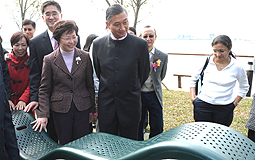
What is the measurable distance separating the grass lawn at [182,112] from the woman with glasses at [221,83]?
5.96ft

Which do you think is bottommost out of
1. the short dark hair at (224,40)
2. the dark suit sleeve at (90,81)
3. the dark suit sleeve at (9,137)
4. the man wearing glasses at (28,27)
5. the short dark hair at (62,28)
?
the dark suit sleeve at (9,137)

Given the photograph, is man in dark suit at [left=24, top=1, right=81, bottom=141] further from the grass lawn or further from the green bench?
the grass lawn

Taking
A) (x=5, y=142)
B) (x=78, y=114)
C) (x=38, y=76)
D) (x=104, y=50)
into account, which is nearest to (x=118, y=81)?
(x=104, y=50)

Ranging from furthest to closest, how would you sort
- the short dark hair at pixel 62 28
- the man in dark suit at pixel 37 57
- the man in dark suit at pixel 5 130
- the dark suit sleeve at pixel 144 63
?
the man in dark suit at pixel 37 57, the dark suit sleeve at pixel 144 63, the short dark hair at pixel 62 28, the man in dark suit at pixel 5 130

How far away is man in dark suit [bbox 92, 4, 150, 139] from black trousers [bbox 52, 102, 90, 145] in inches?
8.2

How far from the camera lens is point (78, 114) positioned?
2498mm

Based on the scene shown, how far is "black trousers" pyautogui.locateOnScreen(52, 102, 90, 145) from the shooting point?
96.8 inches

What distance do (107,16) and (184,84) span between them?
303 inches

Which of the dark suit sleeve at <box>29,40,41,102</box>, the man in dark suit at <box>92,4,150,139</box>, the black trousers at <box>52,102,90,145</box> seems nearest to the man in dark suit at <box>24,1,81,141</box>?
the dark suit sleeve at <box>29,40,41,102</box>

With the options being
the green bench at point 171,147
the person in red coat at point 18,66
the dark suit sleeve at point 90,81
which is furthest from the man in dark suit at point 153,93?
the person in red coat at point 18,66

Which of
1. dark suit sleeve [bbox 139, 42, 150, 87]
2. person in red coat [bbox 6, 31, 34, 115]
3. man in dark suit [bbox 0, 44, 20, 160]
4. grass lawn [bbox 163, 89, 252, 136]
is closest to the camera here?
man in dark suit [bbox 0, 44, 20, 160]

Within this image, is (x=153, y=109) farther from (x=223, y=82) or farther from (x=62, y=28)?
(x=62, y=28)

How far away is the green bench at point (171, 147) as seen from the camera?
144 cm

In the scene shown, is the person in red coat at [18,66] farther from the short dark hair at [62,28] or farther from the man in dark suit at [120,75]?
the man in dark suit at [120,75]
